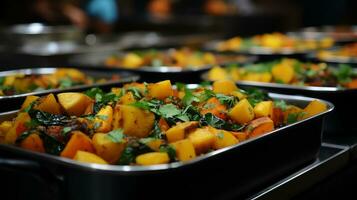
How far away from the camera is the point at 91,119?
139 centimetres

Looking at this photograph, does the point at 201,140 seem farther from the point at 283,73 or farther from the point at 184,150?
the point at 283,73

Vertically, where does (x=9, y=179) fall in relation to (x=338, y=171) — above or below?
above

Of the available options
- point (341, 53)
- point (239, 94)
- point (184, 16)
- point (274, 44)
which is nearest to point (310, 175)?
point (239, 94)

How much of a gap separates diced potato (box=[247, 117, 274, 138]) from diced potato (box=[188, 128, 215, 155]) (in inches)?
7.3

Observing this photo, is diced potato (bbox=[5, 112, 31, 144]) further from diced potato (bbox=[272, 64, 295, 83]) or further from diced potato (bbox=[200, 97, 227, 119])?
diced potato (bbox=[272, 64, 295, 83])

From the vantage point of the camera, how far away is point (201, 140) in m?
1.29

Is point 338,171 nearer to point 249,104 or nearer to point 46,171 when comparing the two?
point 249,104

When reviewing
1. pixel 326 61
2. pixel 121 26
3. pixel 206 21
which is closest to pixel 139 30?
pixel 121 26

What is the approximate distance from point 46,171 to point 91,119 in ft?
1.06

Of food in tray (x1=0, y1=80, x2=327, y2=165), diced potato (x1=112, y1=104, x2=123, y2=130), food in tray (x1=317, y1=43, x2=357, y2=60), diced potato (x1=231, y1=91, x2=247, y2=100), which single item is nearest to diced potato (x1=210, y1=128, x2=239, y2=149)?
food in tray (x1=0, y1=80, x2=327, y2=165)

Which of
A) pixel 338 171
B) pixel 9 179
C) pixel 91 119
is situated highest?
pixel 91 119

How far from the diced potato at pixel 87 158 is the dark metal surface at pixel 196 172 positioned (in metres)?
0.06

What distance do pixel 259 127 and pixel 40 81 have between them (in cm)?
114

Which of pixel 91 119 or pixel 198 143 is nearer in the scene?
pixel 198 143
